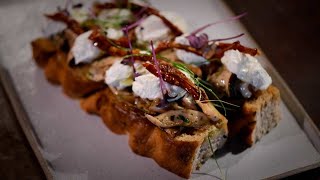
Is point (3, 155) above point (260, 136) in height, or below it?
above

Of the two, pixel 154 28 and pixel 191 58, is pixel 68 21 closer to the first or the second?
pixel 154 28

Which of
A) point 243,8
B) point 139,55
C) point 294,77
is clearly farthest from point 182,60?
point 243,8

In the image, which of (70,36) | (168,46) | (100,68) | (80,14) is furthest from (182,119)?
(80,14)

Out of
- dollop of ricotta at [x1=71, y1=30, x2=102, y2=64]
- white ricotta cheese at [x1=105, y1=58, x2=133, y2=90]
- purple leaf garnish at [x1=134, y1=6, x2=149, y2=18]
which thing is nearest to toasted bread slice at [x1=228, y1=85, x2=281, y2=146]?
white ricotta cheese at [x1=105, y1=58, x2=133, y2=90]

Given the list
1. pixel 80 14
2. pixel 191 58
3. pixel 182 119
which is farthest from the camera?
pixel 80 14

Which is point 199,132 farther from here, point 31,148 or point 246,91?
point 31,148

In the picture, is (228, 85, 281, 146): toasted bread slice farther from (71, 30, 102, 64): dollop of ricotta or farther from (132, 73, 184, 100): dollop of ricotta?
(71, 30, 102, 64): dollop of ricotta
